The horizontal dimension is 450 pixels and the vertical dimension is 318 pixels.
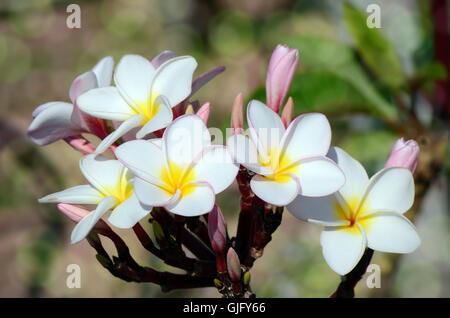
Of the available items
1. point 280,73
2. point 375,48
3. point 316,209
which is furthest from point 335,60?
point 316,209

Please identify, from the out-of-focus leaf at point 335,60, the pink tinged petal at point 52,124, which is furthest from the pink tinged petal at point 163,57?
the out-of-focus leaf at point 335,60

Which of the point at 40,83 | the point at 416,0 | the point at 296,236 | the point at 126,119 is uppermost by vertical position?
the point at 40,83

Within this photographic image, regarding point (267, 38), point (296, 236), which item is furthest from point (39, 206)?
point (267, 38)

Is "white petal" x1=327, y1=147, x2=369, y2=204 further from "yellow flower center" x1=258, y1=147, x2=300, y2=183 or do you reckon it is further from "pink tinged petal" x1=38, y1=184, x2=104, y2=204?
"pink tinged petal" x1=38, y1=184, x2=104, y2=204

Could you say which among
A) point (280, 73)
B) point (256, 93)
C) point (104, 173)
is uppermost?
point (256, 93)

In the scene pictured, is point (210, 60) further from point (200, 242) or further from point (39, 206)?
point (200, 242)

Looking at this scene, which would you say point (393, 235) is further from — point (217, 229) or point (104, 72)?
point (104, 72)

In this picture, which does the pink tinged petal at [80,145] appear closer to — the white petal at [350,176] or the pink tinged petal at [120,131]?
the pink tinged petal at [120,131]

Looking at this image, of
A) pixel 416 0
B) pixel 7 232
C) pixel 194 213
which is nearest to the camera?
pixel 194 213
